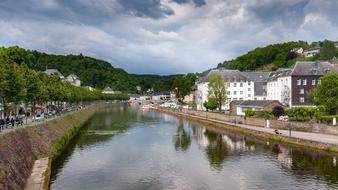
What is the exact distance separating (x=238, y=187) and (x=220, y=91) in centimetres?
6762

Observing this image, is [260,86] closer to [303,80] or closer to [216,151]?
[303,80]

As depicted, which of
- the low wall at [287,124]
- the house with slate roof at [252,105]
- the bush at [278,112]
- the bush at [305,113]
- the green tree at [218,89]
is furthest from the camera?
the green tree at [218,89]

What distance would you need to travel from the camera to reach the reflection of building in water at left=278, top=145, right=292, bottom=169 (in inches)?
1480

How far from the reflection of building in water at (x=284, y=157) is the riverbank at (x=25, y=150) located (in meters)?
22.0

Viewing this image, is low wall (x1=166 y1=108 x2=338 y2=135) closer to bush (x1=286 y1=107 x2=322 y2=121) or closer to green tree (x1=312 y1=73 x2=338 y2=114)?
bush (x1=286 y1=107 x2=322 y2=121)

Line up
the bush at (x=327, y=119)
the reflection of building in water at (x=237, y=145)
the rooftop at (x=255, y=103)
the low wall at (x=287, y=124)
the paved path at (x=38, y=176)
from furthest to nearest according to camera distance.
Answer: the rooftop at (x=255, y=103) < the bush at (x=327, y=119) < the low wall at (x=287, y=124) < the reflection of building in water at (x=237, y=145) < the paved path at (x=38, y=176)

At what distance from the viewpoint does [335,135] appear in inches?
1983

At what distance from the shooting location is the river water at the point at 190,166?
2997cm

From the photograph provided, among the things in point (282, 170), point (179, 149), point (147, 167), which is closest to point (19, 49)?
point (179, 149)

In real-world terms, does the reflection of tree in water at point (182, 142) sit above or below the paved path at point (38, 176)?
below

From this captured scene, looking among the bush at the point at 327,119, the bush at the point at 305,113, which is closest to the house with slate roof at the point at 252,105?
the bush at the point at 305,113

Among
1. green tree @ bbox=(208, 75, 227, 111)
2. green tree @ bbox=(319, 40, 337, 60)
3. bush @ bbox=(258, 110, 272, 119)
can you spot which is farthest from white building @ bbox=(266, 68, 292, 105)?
green tree @ bbox=(319, 40, 337, 60)

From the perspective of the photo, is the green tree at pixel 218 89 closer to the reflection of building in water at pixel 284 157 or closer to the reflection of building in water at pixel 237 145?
the reflection of building in water at pixel 237 145

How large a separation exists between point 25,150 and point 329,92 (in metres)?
49.1
